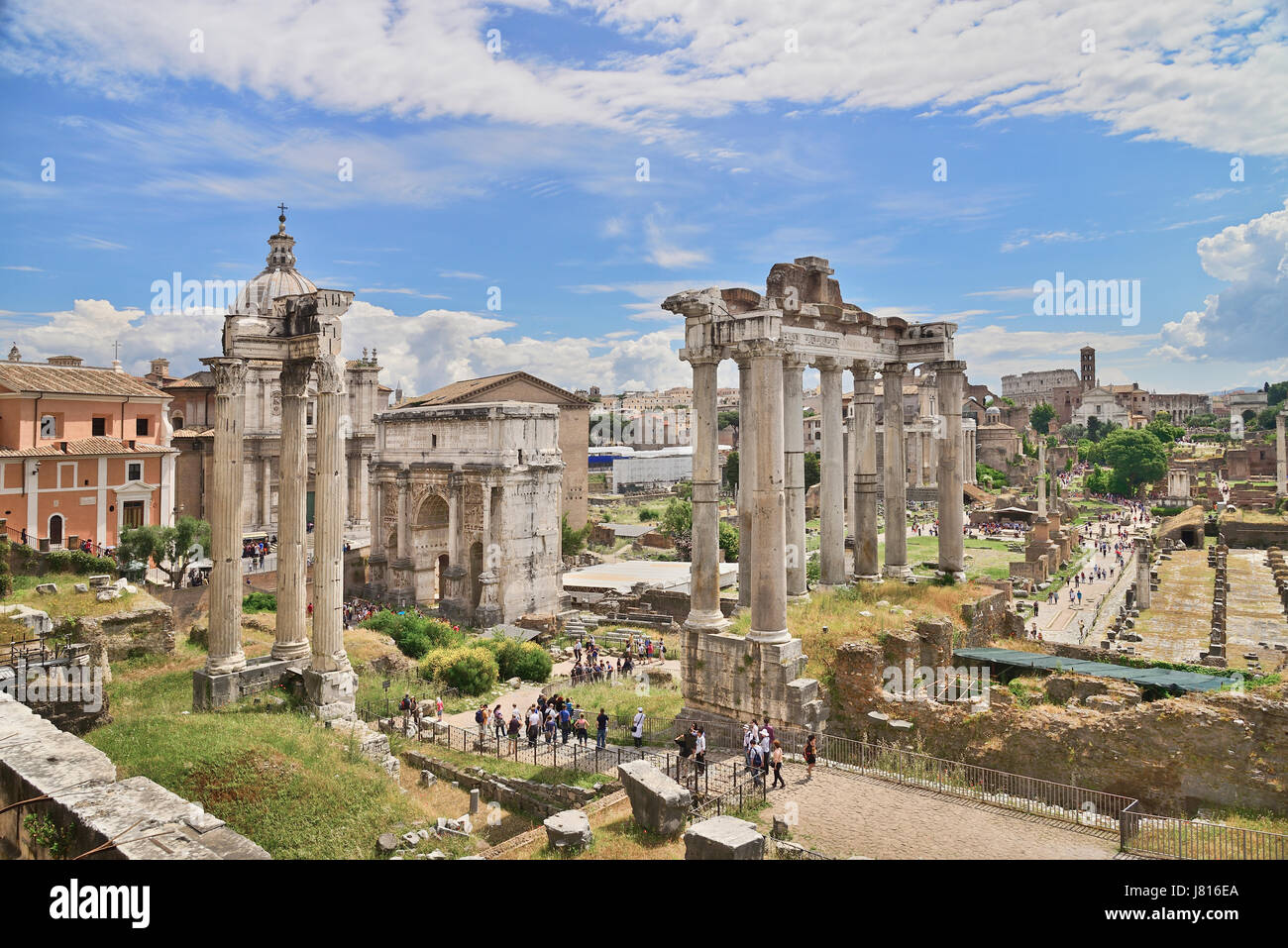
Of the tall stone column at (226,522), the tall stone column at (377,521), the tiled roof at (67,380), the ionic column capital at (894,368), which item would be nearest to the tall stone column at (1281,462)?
the ionic column capital at (894,368)

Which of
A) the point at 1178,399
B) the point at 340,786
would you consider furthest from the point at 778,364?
the point at 1178,399

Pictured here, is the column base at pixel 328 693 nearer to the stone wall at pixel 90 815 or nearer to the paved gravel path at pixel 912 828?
the stone wall at pixel 90 815

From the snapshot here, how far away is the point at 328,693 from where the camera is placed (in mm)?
14695

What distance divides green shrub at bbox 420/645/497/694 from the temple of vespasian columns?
931 cm

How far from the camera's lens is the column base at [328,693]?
14.6 meters

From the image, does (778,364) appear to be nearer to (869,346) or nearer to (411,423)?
(869,346)

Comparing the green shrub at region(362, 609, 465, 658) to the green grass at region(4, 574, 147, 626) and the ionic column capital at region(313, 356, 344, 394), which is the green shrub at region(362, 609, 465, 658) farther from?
the ionic column capital at region(313, 356, 344, 394)

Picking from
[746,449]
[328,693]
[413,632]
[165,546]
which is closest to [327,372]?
[328,693]

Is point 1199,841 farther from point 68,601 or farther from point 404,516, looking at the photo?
point 404,516

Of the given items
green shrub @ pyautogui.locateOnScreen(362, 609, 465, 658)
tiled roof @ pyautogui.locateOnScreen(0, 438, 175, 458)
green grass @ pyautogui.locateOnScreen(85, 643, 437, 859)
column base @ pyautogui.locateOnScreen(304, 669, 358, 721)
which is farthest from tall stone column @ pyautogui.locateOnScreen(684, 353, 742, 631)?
tiled roof @ pyautogui.locateOnScreen(0, 438, 175, 458)

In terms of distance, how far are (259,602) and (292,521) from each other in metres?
15.2

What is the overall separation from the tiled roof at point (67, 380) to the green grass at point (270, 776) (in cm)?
1923

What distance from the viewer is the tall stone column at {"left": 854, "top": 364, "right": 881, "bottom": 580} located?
1831cm
